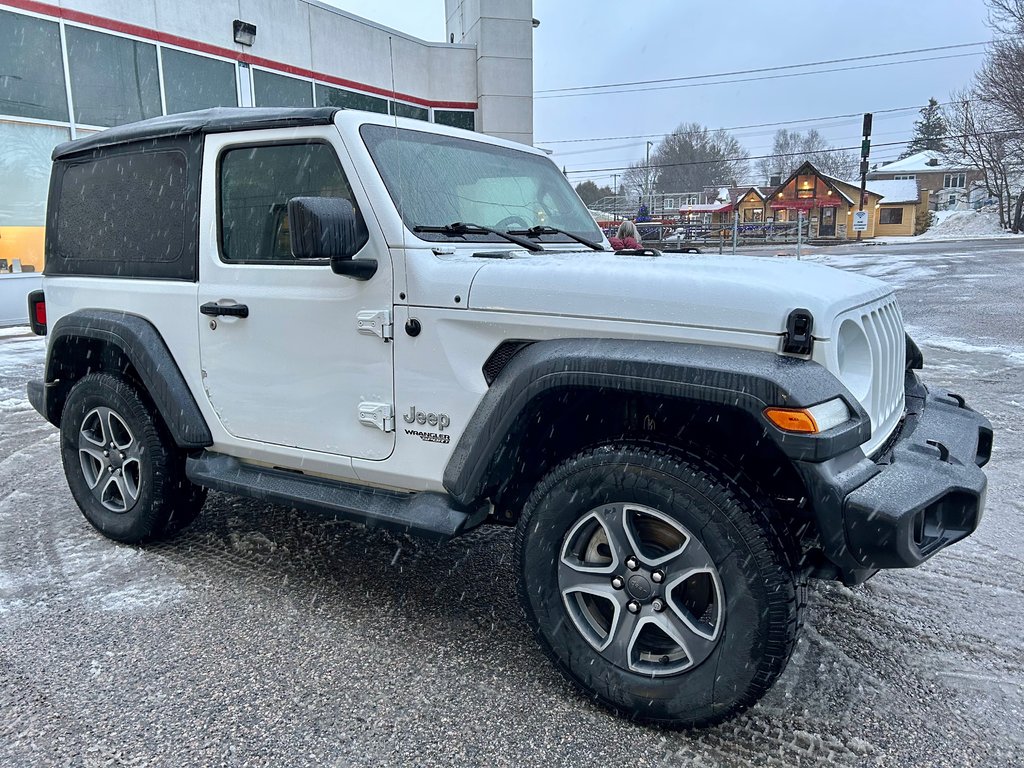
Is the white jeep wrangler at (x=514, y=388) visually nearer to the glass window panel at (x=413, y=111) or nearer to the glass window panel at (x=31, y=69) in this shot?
the glass window panel at (x=31, y=69)

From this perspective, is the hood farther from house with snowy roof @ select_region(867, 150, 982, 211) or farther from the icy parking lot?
house with snowy roof @ select_region(867, 150, 982, 211)

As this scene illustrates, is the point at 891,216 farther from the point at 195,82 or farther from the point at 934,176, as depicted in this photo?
the point at 195,82

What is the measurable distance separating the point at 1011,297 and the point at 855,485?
46.4 ft

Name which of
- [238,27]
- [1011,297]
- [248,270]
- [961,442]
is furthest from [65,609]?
[1011,297]

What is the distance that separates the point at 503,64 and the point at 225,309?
1758 centimetres

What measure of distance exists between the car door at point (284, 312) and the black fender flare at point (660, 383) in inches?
17.9

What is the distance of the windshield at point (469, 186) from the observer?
2922mm

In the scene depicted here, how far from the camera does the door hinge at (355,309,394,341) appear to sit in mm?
2768

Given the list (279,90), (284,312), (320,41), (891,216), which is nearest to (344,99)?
(320,41)

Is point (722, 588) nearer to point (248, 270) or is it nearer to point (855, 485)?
point (855, 485)

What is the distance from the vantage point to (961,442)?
269cm

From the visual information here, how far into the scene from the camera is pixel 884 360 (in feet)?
8.52

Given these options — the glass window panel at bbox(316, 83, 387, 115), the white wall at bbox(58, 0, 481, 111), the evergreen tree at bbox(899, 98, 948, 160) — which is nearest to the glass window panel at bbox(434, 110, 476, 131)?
the white wall at bbox(58, 0, 481, 111)

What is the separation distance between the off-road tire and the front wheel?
6.70 feet
